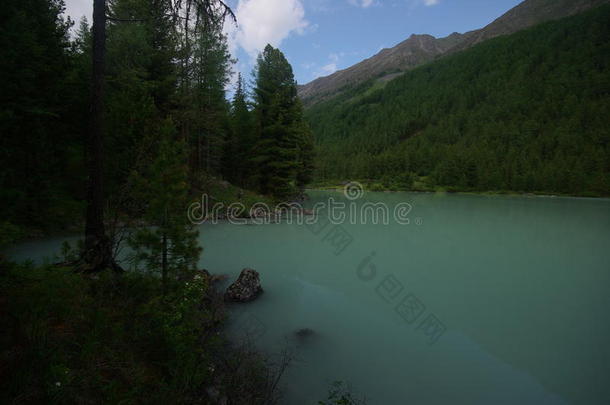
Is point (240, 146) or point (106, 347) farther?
point (240, 146)

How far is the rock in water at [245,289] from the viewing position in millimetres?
8547

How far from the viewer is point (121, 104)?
49.3 ft

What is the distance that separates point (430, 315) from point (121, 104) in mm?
18387

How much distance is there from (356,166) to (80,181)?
97.0 meters

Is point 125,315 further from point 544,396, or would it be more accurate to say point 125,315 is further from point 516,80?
point 516,80

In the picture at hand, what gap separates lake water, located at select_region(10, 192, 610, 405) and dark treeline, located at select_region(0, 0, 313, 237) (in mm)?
3874

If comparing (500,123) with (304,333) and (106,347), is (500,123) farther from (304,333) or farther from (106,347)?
(106,347)

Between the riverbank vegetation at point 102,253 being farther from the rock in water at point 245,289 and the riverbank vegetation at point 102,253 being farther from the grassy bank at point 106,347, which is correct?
the rock in water at point 245,289

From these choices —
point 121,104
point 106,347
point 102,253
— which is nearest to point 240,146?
point 121,104

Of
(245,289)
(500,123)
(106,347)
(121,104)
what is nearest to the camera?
(106,347)

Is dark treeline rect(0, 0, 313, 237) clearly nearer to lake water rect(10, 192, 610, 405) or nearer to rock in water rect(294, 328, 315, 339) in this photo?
lake water rect(10, 192, 610, 405)

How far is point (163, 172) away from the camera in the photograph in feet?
18.2

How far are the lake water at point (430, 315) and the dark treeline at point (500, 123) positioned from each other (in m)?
72.0

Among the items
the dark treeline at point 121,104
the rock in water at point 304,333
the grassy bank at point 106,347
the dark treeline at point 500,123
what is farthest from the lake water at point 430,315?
the dark treeline at point 500,123
